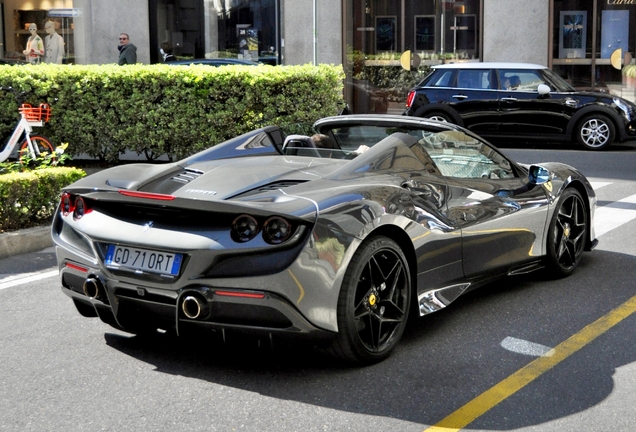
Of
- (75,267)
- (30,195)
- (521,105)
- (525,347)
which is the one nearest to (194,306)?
(75,267)

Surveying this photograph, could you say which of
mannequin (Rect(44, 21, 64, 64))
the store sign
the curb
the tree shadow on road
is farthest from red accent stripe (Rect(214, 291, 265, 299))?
the store sign

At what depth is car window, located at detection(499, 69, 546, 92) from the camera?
17125 mm

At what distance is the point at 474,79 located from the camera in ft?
57.7

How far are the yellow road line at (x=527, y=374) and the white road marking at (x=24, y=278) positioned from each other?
3828 millimetres

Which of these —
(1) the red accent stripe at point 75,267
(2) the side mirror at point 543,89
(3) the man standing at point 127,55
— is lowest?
(1) the red accent stripe at point 75,267

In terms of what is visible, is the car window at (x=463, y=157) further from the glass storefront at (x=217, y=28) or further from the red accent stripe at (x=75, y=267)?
the glass storefront at (x=217, y=28)

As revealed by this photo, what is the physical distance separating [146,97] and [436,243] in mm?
7415

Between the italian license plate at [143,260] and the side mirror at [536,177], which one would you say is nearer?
the italian license plate at [143,260]

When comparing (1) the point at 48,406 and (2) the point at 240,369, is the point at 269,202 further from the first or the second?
(1) the point at 48,406

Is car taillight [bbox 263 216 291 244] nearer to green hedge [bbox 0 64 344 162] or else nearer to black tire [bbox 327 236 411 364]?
black tire [bbox 327 236 411 364]

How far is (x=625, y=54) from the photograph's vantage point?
68.6 feet

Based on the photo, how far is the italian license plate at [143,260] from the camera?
183 inches

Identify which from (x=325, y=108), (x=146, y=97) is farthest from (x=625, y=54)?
(x=146, y=97)

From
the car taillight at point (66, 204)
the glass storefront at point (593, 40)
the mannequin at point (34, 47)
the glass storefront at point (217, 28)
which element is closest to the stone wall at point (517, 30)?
the glass storefront at point (593, 40)
